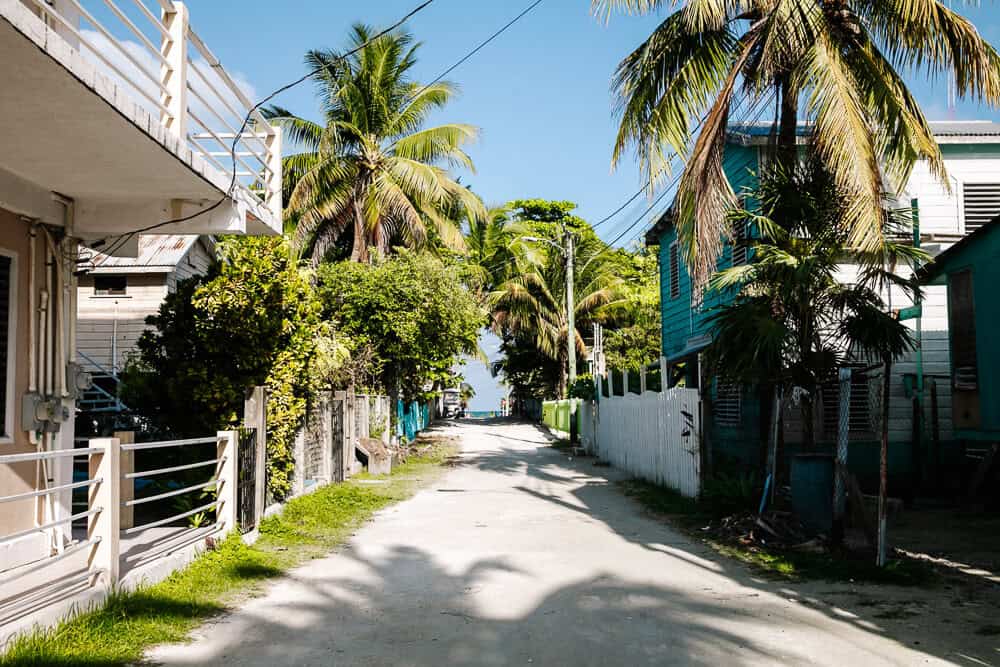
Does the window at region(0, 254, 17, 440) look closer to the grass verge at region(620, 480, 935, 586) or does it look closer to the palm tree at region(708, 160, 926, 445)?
the grass verge at region(620, 480, 935, 586)

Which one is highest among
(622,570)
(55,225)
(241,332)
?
(55,225)

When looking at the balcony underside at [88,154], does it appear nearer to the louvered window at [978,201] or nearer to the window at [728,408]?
the window at [728,408]

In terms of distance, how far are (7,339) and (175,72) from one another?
3.01 metres

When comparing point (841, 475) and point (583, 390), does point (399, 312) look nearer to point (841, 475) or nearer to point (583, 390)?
point (583, 390)

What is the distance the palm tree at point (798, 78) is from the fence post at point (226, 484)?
644cm

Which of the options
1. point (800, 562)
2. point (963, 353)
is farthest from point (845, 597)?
point (963, 353)

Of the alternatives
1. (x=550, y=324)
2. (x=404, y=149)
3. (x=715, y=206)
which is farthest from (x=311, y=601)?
(x=550, y=324)

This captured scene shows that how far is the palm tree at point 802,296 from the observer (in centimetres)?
1025

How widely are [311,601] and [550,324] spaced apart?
3556 cm

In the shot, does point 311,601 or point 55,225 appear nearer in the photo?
point 311,601

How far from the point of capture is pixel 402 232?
29422 millimetres

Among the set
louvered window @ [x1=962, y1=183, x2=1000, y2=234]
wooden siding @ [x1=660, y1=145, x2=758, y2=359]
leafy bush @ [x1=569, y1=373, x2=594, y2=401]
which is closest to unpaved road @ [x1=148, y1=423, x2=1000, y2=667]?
wooden siding @ [x1=660, y1=145, x2=758, y2=359]

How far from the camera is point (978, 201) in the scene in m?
16.9

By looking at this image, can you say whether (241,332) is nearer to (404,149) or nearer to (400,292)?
(400,292)
